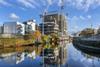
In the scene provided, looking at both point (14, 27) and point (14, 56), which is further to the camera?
point (14, 27)

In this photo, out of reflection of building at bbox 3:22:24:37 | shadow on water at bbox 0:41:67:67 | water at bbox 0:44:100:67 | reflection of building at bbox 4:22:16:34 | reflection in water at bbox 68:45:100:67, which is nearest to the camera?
shadow on water at bbox 0:41:67:67

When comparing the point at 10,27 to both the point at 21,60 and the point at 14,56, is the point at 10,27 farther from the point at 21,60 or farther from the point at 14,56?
the point at 21,60

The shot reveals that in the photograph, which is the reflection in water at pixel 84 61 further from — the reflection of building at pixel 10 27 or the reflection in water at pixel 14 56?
the reflection of building at pixel 10 27

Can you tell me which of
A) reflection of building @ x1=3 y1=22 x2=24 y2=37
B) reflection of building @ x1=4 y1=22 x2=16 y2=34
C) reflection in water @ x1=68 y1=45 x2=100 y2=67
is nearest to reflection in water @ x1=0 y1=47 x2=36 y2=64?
reflection in water @ x1=68 y1=45 x2=100 y2=67

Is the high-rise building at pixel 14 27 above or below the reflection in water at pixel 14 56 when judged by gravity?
above

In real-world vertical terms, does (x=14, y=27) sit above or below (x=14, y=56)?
above

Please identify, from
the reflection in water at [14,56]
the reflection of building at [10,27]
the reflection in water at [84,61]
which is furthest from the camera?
the reflection of building at [10,27]

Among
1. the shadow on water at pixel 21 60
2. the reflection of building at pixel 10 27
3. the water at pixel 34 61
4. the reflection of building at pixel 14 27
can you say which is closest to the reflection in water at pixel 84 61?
the water at pixel 34 61

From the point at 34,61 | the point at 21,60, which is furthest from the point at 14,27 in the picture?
the point at 34,61

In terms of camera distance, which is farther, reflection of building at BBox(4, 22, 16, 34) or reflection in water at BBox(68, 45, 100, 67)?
reflection of building at BBox(4, 22, 16, 34)

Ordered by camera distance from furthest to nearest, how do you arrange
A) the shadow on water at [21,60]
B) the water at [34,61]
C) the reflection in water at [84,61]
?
the reflection in water at [84,61] < the water at [34,61] < the shadow on water at [21,60]

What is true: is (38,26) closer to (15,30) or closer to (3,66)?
(15,30)

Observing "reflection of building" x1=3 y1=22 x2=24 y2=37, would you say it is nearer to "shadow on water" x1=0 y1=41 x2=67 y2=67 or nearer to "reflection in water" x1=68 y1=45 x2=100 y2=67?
"shadow on water" x1=0 y1=41 x2=67 y2=67

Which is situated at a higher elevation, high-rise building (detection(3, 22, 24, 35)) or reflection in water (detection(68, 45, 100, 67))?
high-rise building (detection(3, 22, 24, 35))
